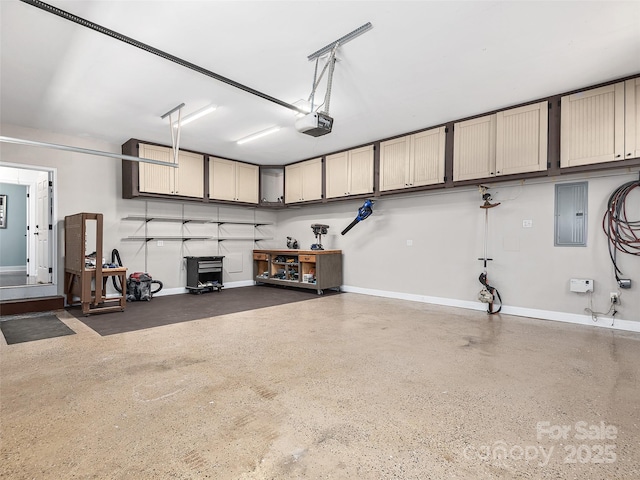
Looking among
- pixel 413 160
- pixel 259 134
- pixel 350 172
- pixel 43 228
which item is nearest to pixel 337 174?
pixel 350 172

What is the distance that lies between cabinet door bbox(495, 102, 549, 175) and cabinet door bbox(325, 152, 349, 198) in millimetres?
2904

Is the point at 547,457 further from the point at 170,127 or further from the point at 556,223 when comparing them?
the point at 170,127

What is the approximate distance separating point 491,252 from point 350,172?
3.06 meters

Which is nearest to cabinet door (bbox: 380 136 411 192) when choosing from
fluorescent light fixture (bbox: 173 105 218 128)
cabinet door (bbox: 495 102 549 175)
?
cabinet door (bbox: 495 102 549 175)

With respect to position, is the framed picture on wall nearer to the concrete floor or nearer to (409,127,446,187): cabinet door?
the concrete floor

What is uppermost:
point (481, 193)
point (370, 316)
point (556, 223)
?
point (481, 193)

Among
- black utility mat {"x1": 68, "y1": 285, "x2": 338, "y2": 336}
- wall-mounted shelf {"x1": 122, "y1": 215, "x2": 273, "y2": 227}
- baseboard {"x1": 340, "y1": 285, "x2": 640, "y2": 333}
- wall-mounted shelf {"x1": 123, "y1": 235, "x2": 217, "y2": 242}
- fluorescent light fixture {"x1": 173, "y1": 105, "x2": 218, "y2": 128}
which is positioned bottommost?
black utility mat {"x1": 68, "y1": 285, "x2": 338, "y2": 336}

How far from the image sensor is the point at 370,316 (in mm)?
4812

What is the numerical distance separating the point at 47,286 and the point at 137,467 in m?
5.48

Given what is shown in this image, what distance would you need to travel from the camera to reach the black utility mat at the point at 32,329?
370 cm

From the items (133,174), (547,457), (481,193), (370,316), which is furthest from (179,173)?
(547,457)

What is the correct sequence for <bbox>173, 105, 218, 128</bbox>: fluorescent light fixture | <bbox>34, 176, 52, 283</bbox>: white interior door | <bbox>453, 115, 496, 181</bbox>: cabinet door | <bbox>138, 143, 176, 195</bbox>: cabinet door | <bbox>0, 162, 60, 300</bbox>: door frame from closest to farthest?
<bbox>173, 105, 218, 128</bbox>: fluorescent light fixture < <bbox>453, 115, 496, 181</bbox>: cabinet door < <bbox>0, 162, 60, 300</bbox>: door frame < <bbox>34, 176, 52, 283</bbox>: white interior door < <bbox>138, 143, 176, 195</bbox>: cabinet door

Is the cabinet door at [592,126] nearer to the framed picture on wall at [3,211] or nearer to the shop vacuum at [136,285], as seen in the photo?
the shop vacuum at [136,285]

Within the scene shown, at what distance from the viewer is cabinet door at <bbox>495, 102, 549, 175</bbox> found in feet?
14.1
